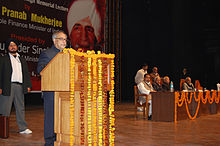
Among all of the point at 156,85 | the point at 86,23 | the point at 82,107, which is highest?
the point at 86,23

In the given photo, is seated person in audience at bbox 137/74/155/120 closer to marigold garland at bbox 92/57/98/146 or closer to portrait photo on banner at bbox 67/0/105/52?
portrait photo on banner at bbox 67/0/105/52

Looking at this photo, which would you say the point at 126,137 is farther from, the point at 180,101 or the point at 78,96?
the point at 180,101

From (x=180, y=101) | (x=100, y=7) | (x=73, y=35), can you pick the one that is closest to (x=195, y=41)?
(x=100, y=7)

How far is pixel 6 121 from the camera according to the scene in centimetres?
459

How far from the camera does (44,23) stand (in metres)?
8.58

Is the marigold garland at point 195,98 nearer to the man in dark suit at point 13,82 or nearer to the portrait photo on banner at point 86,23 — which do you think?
the portrait photo on banner at point 86,23

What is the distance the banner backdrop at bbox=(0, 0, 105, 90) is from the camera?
7.86 meters

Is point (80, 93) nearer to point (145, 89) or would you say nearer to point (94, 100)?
point (94, 100)

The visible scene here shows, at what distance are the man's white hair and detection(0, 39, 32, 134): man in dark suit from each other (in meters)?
4.35

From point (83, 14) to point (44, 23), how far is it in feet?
4.60

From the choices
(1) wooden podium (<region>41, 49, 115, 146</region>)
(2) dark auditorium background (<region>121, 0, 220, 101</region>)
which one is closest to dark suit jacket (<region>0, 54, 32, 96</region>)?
(1) wooden podium (<region>41, 49, 115, 146</region>)

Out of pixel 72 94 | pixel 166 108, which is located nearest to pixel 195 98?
pixel 166 108

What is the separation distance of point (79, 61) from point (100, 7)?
7.46 meters

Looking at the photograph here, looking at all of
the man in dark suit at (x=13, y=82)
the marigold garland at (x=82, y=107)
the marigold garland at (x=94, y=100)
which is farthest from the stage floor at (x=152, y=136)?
the marigold garland at (x=82, y=107)
